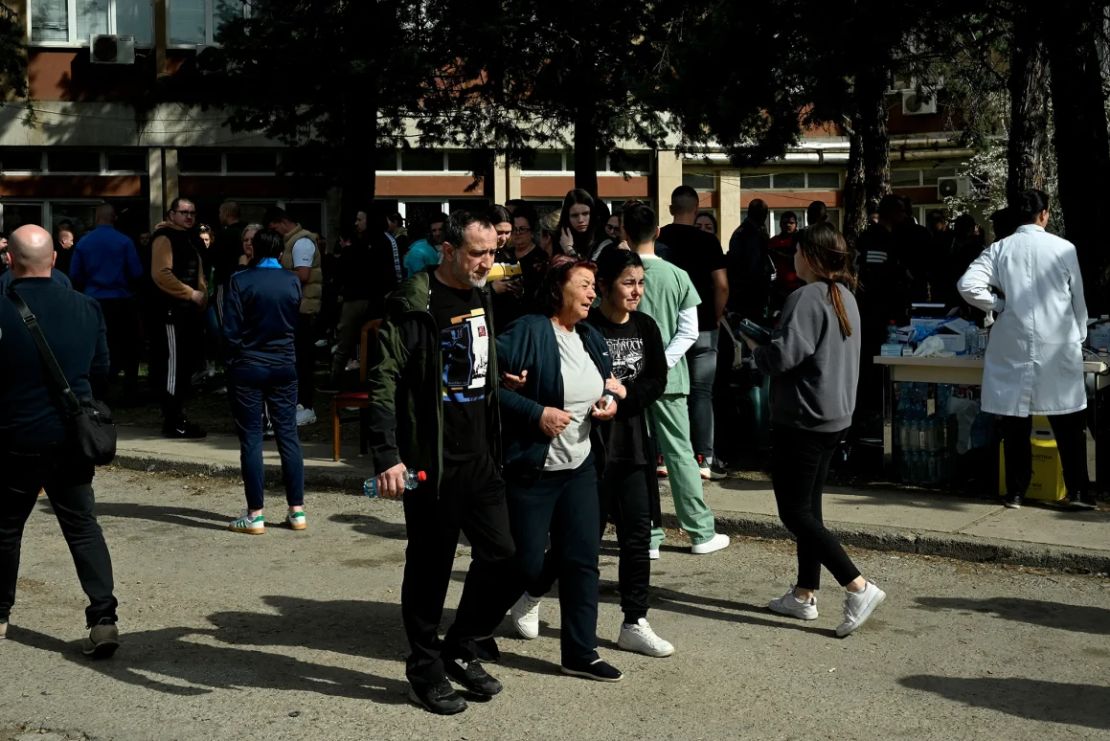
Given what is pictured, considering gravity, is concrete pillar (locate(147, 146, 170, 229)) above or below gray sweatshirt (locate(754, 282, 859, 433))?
above

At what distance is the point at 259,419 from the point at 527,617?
→ 3.29 meters

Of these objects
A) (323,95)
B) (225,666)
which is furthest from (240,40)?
(225,666)

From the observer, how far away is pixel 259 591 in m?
7.62

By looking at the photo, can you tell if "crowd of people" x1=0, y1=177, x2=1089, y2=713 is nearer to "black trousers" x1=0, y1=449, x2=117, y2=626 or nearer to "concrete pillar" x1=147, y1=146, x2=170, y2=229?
"black trousers" x1=0, y1=449, x2=117, y2=626

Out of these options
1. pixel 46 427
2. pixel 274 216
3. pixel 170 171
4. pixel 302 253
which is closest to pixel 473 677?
pixel 46 427

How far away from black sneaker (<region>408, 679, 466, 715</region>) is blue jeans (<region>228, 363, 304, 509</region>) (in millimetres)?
3958

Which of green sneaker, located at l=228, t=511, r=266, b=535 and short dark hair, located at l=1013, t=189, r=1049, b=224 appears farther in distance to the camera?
green sneaker, located at l=228, t=511, r=266, b=535

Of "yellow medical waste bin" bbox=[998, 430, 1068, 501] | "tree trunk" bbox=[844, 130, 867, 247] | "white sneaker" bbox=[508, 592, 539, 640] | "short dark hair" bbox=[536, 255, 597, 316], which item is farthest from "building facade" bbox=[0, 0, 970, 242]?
"short dark hair" bbox=[536, 255, 597, 316]

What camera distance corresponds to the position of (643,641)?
20.7ft

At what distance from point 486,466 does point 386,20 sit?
1534 cm

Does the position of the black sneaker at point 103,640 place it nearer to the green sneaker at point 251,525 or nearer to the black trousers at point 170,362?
the green sneaker at point 251,525

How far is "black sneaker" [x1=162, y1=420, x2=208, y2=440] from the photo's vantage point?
13250 mm

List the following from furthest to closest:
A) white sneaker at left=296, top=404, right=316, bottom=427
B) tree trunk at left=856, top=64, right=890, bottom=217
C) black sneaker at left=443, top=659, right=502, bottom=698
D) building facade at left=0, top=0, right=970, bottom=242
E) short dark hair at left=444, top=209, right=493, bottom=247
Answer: building facade at left=0, top=0, right=970, bottom=242 < tree trunk at left=856, top=64, right=890, bottom=217 < white sneaker at left=296, top=404, right=316, bottom=427 < black sneaker at left=443, top=659, right=502, bottom=698 < short dark hair at left=444, top=209, right=493, bottom=247

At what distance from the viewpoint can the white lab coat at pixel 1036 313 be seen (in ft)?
29.5
